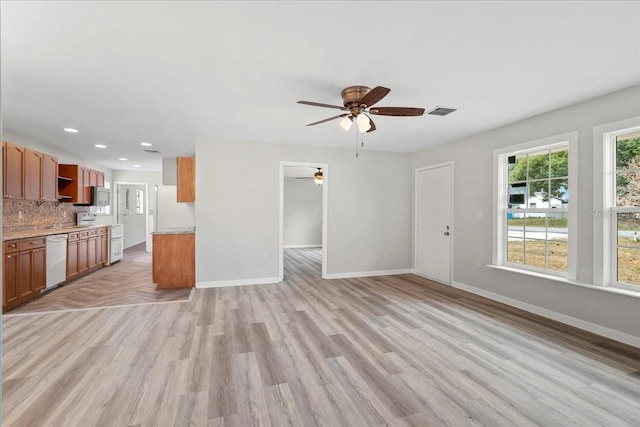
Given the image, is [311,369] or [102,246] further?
[102,246]

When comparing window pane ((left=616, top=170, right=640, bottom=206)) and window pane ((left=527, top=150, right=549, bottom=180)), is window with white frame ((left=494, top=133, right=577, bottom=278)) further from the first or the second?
window pane ((left=616, top=170, right=640, bottom=206))

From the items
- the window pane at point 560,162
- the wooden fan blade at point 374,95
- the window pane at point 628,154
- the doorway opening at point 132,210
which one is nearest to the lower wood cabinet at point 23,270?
the wooden fan blade at point 374,95

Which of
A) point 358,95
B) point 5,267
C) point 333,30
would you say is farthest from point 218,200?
point 333,30

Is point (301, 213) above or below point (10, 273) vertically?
above

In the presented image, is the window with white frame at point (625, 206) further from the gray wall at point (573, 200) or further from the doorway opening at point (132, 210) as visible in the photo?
the doorway opening at point (132, 210)

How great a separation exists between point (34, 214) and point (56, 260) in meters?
1.27

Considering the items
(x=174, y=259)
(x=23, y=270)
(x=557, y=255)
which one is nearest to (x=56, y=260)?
(x=23, y=270)

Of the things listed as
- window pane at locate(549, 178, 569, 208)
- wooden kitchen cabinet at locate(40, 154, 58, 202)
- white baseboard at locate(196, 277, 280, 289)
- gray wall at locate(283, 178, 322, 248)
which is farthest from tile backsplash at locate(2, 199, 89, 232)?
window pane at locate(549, 178, 569, 208)

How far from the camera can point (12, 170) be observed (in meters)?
4.33

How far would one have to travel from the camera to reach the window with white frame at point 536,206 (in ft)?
12.1

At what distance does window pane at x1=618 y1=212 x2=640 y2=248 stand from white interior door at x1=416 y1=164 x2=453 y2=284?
219cm

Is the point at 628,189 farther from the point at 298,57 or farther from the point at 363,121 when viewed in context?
the point at 298,57

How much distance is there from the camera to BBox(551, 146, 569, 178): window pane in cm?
369

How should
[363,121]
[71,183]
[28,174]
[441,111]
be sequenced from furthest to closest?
[71,183] < [28,174] < [441,111] < [363,121]
